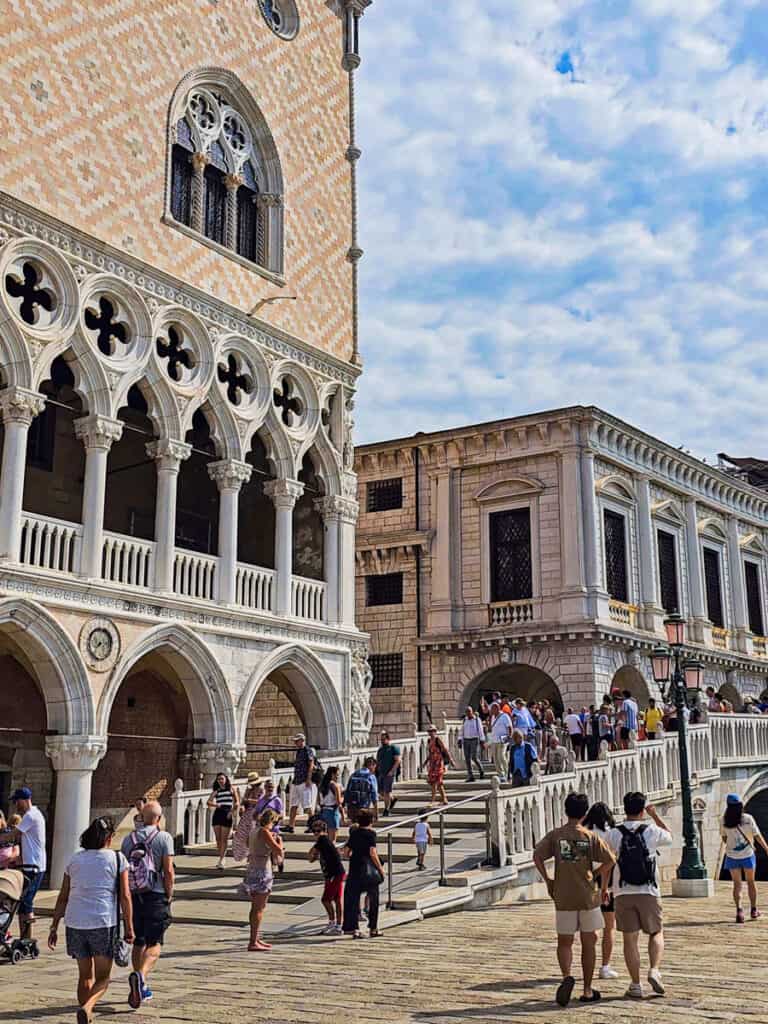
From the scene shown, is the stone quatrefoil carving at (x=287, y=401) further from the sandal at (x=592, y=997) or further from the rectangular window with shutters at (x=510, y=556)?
the sandal at (x=592, y=997)

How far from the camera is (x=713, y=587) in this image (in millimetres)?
36969

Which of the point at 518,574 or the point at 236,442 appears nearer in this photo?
the point at 236,442

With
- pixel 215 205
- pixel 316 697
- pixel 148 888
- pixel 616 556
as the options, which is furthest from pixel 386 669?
pixel 148 888

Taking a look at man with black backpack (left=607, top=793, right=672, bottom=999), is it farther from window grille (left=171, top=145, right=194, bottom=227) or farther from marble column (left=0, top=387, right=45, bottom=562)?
window grille (left=171, top=145, right=194, bottom=227)

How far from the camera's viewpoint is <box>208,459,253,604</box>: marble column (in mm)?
20219

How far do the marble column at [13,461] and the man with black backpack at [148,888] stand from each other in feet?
26.6

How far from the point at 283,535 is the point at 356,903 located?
35.7 feet

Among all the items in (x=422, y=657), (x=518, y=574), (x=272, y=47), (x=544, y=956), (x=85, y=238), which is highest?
(x=272, y=47)

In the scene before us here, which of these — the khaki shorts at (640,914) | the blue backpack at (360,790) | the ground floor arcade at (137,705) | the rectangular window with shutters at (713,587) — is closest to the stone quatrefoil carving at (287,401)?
the ground floor arcade at (137,705)

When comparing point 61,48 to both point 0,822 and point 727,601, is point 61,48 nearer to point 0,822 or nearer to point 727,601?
point 0,822

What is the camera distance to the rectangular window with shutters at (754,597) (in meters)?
39.3

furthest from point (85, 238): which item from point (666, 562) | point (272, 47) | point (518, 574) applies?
point (666, 562)

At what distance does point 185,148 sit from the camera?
69.0 feet

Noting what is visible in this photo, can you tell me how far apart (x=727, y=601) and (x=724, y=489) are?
369 centimetres
